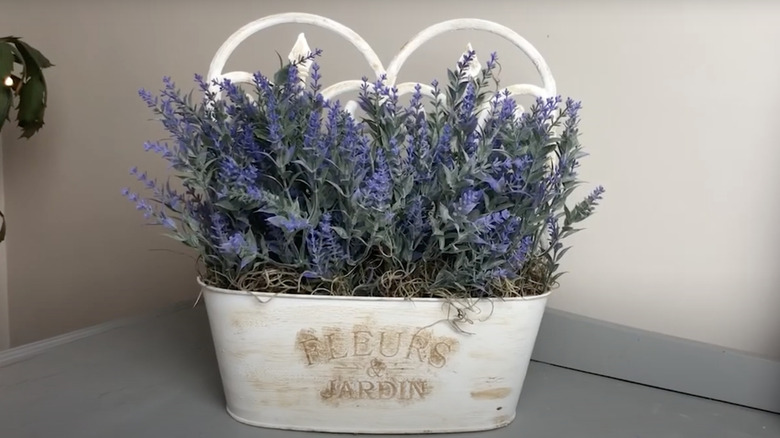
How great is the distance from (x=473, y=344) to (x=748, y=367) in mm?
303

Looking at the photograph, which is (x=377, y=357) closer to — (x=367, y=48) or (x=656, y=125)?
(x=367, y=48)

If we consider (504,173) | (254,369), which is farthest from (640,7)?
(254,369)

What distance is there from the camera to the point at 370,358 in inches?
19.8

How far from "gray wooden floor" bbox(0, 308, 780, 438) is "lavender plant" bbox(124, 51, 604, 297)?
127 mm

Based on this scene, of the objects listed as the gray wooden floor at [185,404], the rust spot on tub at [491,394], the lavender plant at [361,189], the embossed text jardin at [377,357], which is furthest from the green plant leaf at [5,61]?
the rust spot on tub at [491,394]

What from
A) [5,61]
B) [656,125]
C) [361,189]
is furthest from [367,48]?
[5,61]

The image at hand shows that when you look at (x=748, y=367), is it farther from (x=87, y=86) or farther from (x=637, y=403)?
(x=87, y=86)

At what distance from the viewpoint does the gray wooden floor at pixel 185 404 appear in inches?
20.7

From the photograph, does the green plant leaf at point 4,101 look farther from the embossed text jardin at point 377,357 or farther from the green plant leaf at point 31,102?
the embossed text jardin at point 377,357

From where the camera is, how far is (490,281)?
501 mm

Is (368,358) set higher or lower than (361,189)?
lower

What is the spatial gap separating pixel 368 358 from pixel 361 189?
0.44ft

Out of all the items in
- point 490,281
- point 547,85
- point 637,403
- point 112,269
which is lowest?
point 112,269

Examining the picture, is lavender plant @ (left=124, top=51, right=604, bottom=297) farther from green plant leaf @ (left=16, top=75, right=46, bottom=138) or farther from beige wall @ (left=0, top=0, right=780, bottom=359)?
green plant leaf @ (left=16, top=75, right=46, bottom=138)
